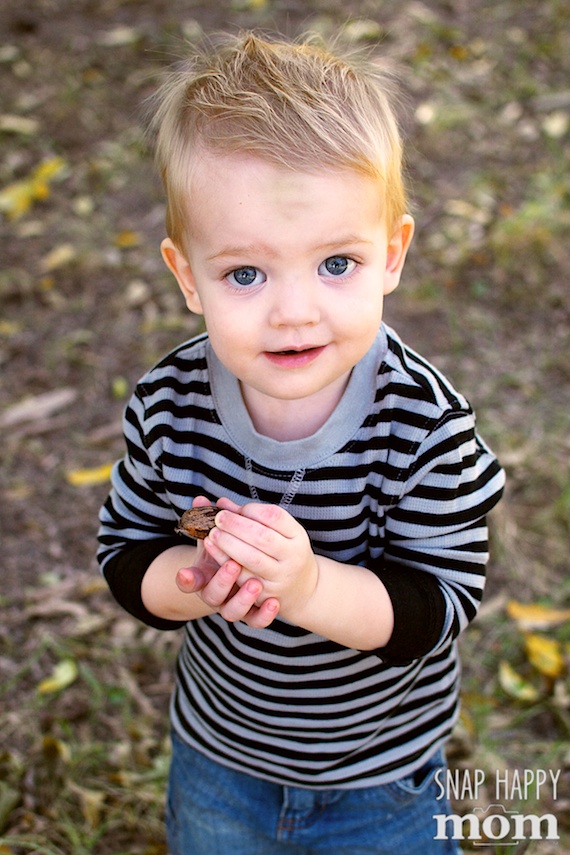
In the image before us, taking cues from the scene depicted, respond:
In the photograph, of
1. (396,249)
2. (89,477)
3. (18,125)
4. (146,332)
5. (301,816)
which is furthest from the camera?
(18,125)

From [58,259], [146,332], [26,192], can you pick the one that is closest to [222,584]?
[146,332]

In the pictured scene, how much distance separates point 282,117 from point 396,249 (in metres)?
0.31

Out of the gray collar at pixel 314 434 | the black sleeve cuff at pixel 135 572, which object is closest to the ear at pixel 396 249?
the gray collar at pixel 314 434

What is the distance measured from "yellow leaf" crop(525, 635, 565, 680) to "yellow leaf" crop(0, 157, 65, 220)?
311 cm

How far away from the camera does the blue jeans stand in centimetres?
176

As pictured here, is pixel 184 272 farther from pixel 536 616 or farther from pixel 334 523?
pixel 536 616

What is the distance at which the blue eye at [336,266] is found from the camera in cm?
133

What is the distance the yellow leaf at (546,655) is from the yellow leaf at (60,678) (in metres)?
1.31

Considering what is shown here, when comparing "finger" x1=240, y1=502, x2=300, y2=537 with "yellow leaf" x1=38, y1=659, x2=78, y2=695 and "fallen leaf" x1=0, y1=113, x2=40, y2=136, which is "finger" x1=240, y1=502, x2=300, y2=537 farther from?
"fallen leaf" x1=0, y1=113, x2=40, y2=136

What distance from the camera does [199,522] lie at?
137 centimetres

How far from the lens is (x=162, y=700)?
8.42 feet

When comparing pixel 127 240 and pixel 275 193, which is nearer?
pixel 275 193

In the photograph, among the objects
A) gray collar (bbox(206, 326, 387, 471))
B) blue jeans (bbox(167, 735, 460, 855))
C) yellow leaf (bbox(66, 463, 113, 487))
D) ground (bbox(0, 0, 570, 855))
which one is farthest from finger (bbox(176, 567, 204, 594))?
yellow leaf (bbox(66, 463, 113, 487))

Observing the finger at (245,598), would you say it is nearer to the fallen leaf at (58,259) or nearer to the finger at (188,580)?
the finger at (188,580)
